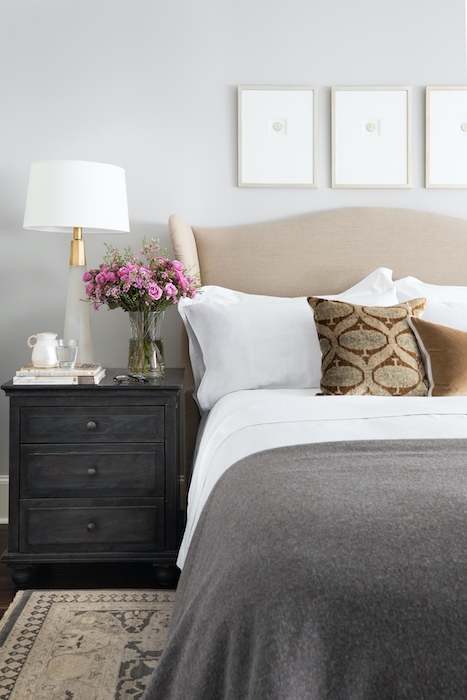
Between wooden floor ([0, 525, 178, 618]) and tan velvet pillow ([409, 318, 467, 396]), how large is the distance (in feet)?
3.86

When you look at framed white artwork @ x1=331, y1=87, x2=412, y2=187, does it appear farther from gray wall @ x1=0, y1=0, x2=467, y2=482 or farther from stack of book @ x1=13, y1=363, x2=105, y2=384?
stack of book @ x1=13, y1=363, x2=105, y2=384

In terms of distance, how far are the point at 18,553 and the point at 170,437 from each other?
0.64 meters

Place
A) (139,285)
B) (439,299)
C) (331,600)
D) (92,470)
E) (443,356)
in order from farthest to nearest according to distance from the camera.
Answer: (439,299)
(139,285)
(92,470)
(443,356)
(331,600)

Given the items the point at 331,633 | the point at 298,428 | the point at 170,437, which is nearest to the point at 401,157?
the point at 170,437

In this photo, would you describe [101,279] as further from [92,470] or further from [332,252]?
[332,252]

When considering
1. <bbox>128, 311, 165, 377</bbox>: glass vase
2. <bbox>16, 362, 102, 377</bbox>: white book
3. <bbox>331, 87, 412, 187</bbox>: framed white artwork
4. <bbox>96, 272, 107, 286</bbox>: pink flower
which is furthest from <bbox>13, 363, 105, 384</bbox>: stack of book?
<bbox>331, 87, 412, 187</bbox>: framed white artwork

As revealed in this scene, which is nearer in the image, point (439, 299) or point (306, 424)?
point (306, 424)

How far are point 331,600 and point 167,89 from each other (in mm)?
2530

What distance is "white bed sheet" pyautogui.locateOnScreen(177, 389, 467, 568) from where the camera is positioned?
1.52 meters

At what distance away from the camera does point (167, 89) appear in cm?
291

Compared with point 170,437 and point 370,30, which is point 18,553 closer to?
point 170,437

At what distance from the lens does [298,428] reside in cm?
159

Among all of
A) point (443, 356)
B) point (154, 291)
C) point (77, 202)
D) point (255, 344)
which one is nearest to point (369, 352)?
point (443, 356)

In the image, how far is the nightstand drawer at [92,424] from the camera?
229cm
